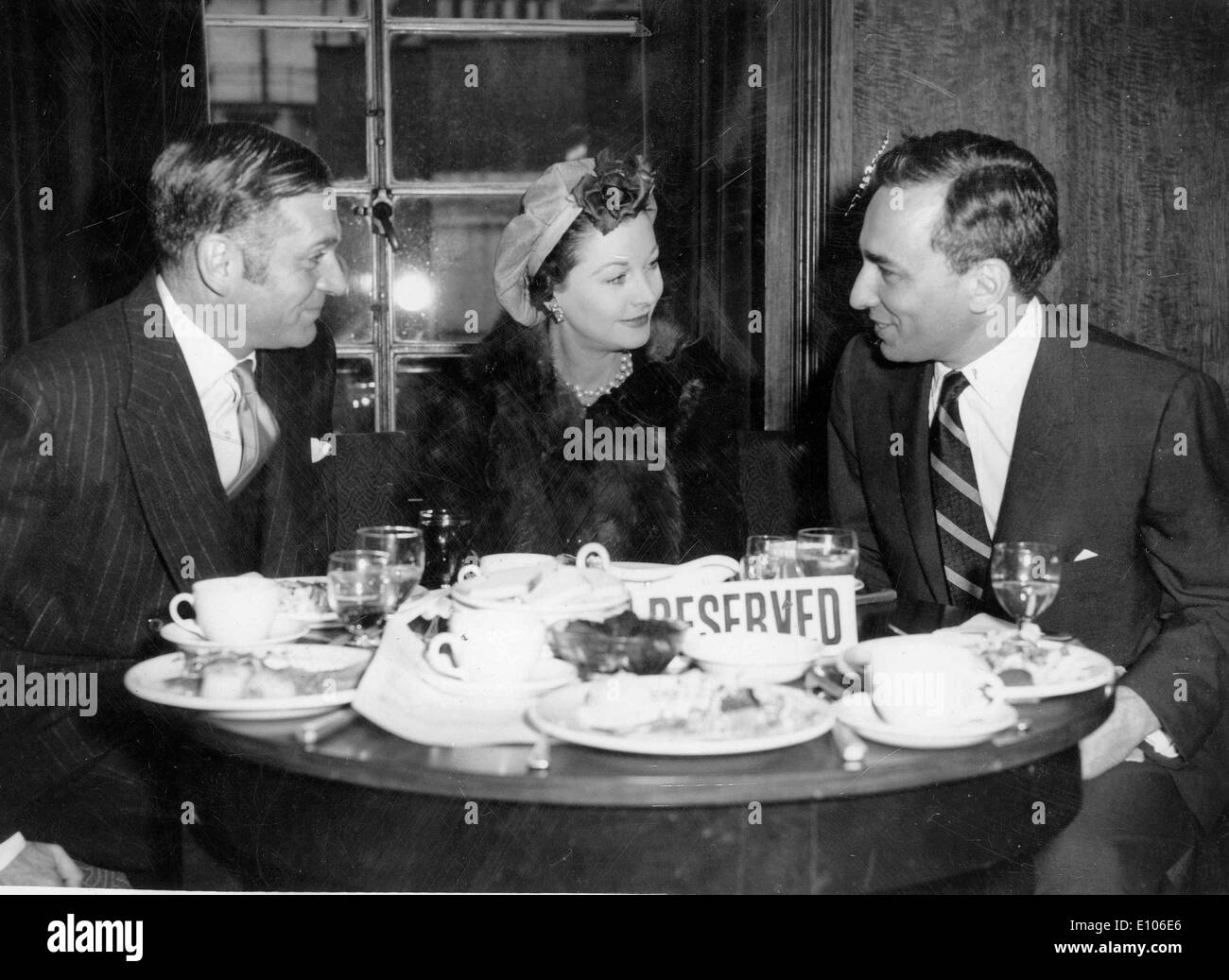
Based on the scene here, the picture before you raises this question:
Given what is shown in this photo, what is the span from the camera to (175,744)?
3.88 feet

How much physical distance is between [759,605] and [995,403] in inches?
35.1

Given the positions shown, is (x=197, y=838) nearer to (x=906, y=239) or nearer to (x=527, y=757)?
(x=527, y=757)

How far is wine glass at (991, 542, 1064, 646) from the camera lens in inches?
51.6

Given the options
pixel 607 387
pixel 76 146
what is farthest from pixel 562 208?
pixel 76 146

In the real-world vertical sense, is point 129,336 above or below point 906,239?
below

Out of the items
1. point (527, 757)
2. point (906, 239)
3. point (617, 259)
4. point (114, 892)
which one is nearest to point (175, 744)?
A: point (114, 892)

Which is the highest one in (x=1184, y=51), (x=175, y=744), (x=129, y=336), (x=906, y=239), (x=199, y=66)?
(x=199, y=66)

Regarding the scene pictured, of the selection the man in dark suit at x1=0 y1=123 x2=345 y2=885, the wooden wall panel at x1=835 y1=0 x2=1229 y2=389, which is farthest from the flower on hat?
the wooden wall panel at x1=835 y1=0 x2=1229 y2=389

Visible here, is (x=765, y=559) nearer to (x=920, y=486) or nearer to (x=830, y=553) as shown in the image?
(x=830, y=553)

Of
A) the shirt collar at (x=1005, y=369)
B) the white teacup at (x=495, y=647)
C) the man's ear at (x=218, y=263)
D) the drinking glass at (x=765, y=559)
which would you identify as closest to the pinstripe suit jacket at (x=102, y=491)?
the man's ear at (x=218, y=263)

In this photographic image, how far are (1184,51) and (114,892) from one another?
8.66 feet

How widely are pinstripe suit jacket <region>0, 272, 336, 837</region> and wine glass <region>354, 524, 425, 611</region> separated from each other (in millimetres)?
470

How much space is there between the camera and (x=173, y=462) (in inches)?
67.2

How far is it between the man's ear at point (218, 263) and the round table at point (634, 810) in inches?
45.8
